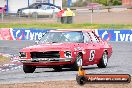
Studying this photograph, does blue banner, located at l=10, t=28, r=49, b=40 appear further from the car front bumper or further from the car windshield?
the car front bumper

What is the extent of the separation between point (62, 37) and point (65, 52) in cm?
127

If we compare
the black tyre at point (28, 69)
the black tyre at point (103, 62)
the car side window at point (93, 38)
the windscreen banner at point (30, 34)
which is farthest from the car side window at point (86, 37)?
the windscreen banner at point (30, 34)

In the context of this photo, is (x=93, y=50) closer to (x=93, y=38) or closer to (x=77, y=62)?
(x=93, y=38)

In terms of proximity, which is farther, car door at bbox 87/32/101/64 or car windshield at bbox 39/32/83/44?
car door at bbox 87/32/101/64

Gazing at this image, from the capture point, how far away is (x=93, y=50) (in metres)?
18.6

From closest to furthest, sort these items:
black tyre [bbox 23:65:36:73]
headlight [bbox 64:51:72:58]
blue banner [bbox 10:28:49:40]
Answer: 1. headlight [bbox 64:51:72:58]
2. black tyre [bbox 23:65:36:73]
3. blue banner [bbox 10:28:49:40]

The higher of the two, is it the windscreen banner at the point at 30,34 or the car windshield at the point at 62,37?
the car windshield at the point at 62,37

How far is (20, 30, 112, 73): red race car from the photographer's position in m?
17.2

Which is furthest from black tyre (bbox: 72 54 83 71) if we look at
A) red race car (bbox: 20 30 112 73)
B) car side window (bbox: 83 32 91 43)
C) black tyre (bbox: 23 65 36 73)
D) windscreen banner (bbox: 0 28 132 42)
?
windscreen banner (bbox: 0 28 132 42)

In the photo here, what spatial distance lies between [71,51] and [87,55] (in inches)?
41.2

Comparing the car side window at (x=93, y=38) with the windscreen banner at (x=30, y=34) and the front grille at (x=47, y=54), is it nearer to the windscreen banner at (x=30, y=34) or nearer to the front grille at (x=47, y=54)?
the front grille at (x=47, y=54)

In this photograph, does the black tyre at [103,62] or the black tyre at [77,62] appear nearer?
the black tyre at [77,62]

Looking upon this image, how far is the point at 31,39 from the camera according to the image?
39.4 metres

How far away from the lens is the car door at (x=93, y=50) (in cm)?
1844
